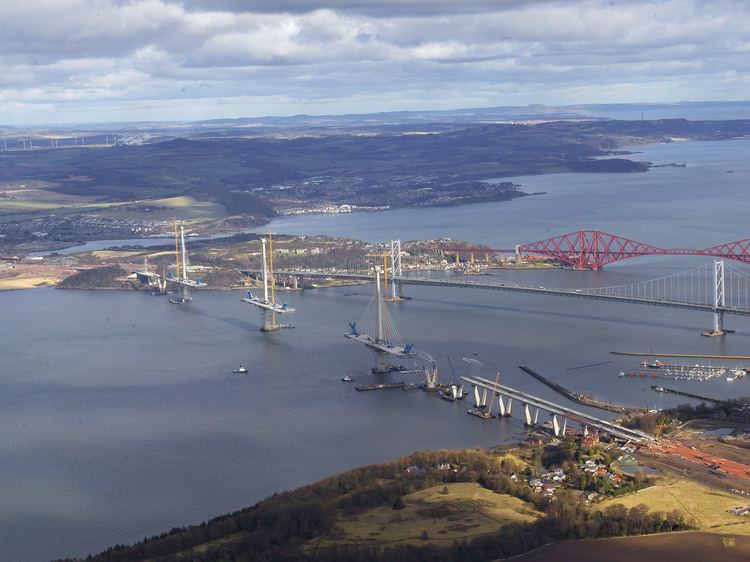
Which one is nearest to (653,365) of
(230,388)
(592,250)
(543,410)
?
(543,410)

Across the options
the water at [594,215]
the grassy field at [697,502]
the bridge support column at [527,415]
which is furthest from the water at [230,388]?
the water at [594,215]

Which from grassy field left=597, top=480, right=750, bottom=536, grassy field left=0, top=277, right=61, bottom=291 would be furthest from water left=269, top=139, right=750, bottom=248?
grassy field left=597, top=480, right=750, bottom=536

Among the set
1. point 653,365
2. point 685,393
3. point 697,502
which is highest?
point 653,365

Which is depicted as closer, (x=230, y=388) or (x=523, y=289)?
(x=230, y=388)

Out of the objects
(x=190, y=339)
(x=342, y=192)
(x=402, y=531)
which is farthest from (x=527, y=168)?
(x=402, y=531)

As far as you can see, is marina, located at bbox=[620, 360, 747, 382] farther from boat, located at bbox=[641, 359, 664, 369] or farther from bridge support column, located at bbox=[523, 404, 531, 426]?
bridge support column, located at bbox=[523, 404, 531, 426]

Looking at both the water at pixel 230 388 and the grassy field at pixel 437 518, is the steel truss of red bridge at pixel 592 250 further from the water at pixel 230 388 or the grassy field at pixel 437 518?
the grassy field at pixel 437 518

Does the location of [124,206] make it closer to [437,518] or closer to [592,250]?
[592,250]
